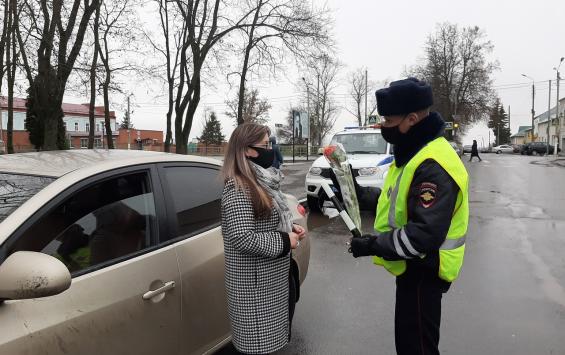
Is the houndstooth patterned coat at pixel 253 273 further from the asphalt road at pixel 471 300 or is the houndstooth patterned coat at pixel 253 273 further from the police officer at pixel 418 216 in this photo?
the asphalt road at pixel 471 300

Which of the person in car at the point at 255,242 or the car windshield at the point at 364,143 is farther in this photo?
the car windshield at the point at 364,143

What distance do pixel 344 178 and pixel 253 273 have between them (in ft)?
2.42

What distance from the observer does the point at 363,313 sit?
15.3 ft

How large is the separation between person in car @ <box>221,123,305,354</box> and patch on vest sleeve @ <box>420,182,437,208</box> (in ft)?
2.23

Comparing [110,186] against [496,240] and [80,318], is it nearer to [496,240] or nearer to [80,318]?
[80,318]

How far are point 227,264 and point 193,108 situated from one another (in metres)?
22.3

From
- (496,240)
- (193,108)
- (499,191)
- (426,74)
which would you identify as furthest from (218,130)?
(496,240)

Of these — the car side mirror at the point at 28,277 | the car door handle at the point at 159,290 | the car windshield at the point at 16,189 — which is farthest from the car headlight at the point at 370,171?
the car side mirror at the point at 28,277

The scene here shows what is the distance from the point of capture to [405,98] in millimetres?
2396

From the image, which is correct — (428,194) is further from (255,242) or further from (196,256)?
(196,256)

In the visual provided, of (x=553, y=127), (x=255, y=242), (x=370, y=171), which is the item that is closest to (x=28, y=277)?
(x=255, y=242)

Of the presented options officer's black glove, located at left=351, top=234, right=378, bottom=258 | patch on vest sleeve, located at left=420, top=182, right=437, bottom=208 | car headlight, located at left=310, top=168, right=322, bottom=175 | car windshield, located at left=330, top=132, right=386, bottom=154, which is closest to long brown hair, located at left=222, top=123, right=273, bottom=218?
officer's black glove, located at left=351, top=234, right=378, bottom=258

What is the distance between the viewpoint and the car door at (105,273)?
2002 millimetres

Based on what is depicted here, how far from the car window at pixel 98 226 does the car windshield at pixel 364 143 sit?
358 inches
